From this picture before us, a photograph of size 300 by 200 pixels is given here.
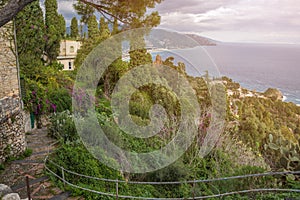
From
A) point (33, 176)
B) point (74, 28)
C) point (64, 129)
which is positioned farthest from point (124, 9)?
point (74, 28)

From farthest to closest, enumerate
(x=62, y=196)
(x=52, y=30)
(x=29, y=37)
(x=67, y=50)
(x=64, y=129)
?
(x=67, y=50)
(x=52, y=30)
(x=29, y=37)
(x=64, y=129)
(x=62, y=196)

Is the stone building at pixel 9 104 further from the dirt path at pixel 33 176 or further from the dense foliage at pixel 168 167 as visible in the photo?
the dense foliage at pixel 168 167

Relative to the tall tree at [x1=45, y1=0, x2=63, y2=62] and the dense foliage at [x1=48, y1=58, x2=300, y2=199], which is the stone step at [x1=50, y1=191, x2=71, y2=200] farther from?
the tall tree at [x1=45, y1=0, x2=63, y2=62]

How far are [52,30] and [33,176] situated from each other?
37.7 ft

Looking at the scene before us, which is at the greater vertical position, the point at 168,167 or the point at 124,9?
the point at 124,9

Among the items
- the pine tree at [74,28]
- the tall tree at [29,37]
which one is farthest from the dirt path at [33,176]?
the pine tree at [74,28]

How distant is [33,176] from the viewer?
447cm

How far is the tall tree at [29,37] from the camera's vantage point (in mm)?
8766

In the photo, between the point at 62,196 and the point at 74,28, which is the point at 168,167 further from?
the point at 74,28

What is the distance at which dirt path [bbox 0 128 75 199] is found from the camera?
392cm

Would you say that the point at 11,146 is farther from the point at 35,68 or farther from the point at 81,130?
the point at 35,68

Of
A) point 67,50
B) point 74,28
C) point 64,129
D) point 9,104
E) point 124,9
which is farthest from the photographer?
point 74,28

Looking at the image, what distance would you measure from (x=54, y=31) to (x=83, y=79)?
191 inches

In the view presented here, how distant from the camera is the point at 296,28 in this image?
15406 millimetres
